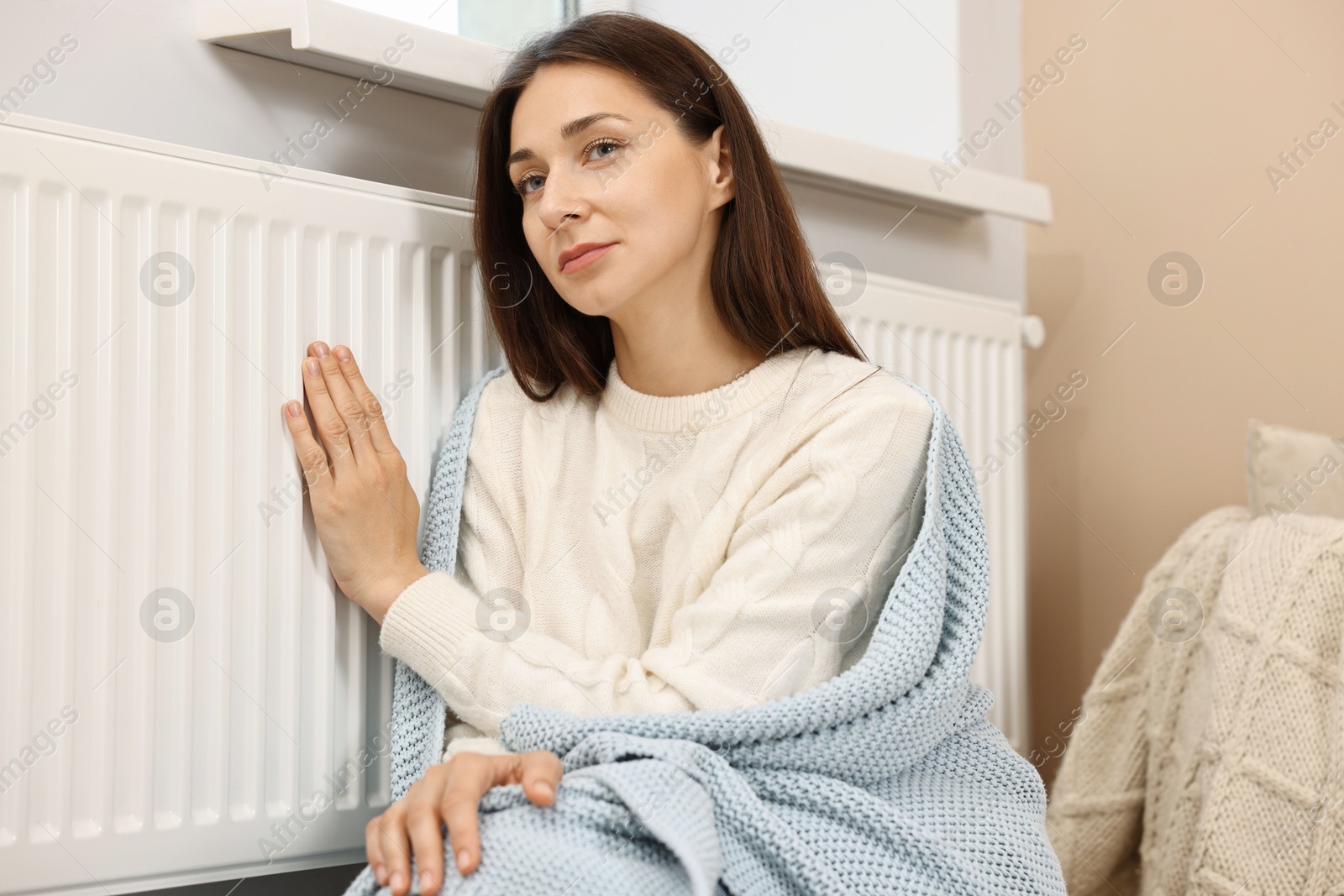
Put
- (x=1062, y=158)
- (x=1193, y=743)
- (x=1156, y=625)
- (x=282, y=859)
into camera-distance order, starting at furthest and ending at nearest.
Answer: (x=1062, y=158), (x=1156, y=625), (x=1193, y=743), (x=282, y=859)

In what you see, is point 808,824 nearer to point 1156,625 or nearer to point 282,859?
point 282,859

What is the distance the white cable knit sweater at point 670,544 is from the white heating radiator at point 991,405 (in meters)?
0.38

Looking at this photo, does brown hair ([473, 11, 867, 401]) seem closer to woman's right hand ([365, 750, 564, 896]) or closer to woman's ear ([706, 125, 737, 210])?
woman's ear ([706, 125, 737, 210])

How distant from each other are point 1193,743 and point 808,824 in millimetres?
596

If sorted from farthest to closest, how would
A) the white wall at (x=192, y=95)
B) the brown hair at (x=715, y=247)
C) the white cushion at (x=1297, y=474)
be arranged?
1. the white cushion at (x=1297, y=474)
2. the brown hair at (x=715, y=247)
3. the white wall at (x=192, y=95)

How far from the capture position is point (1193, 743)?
123cm

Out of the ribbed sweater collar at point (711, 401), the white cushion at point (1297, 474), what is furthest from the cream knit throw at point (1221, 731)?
the ribbed sweater collar at point (711, 401)

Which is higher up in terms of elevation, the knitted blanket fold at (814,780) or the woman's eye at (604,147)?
the woman's eye at (604,147)

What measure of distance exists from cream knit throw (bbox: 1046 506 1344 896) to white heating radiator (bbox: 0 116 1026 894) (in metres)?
0.80

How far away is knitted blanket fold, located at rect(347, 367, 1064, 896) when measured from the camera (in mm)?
758

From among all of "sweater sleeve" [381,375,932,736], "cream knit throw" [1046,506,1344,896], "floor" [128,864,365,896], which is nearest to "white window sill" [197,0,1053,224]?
"sweater sleeve" [381,375,932,736]

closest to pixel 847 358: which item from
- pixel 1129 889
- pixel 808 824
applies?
pixel 808 824

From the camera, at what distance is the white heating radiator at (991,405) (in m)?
1.48

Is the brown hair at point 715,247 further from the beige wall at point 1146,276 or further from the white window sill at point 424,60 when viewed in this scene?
the beige wall at point 1146,276
